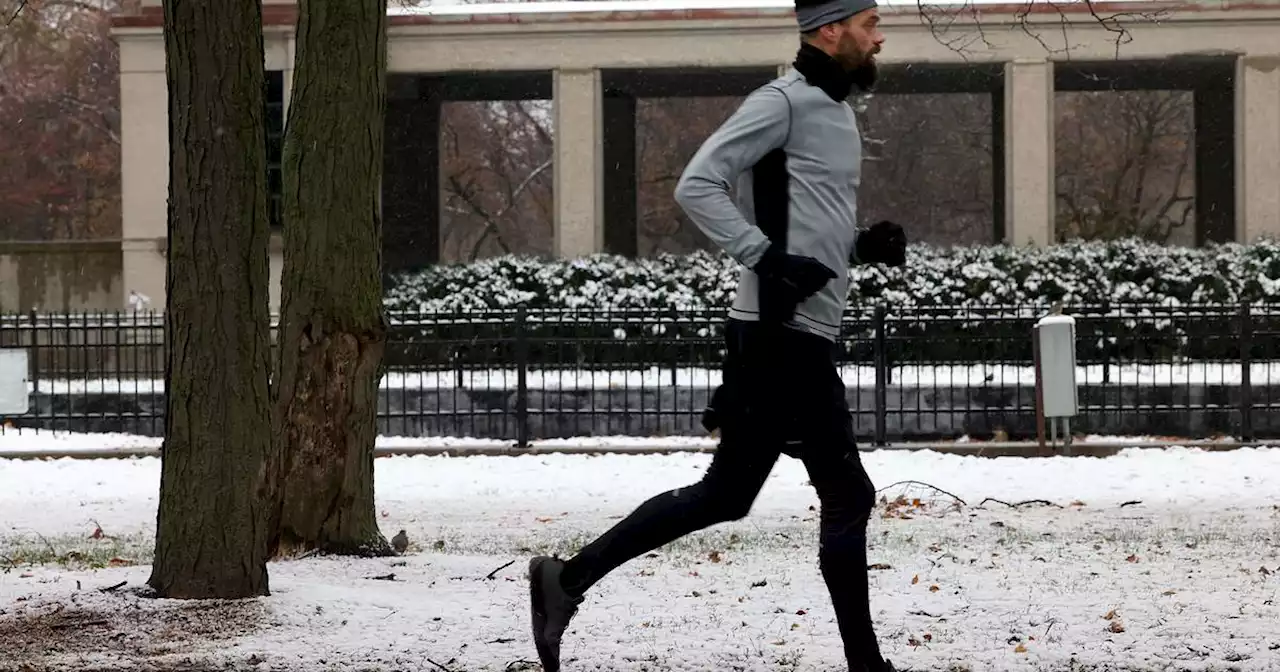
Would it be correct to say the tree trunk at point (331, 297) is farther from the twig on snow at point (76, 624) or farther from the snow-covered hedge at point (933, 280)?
the snow-covered hedge at point (933, 280)

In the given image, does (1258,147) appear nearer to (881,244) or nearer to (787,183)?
(881,244)

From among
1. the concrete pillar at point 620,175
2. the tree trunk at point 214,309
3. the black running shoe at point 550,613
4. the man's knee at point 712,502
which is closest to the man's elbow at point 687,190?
the man's knee at point 712,502

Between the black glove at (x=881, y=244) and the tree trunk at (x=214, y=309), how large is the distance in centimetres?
234

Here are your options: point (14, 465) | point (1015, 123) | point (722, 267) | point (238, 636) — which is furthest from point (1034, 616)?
point (1015, 123)

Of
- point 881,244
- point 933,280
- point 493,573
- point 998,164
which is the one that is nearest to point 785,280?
point 881,244

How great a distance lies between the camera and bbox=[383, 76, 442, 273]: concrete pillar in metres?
26.6

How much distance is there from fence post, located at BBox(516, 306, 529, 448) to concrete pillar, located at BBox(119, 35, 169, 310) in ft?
30.4

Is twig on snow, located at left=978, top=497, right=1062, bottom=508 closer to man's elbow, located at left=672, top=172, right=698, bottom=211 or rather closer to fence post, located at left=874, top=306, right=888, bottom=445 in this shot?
fence post, located at left=874, top=306, right=888, bottom=445

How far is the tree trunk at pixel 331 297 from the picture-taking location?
778 centimetres

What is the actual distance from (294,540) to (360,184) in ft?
5.36

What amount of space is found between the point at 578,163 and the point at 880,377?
28.0ft

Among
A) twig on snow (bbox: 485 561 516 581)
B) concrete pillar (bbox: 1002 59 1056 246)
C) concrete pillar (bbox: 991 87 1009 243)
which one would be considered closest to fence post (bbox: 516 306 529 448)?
twig on snow (bbox: 485 561 516 581)

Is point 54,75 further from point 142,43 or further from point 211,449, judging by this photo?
point 211,449

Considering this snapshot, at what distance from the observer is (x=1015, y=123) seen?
22.9 meters
